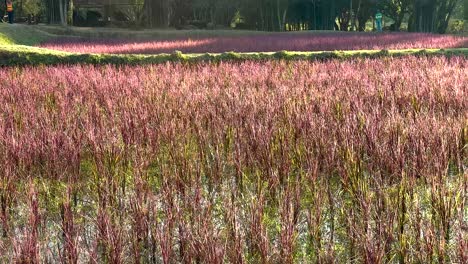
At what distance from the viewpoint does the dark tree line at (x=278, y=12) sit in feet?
111

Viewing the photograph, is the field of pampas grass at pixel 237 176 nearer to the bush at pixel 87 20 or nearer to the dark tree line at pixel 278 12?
the dark tree line at pixel 278 12

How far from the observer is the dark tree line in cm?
3394

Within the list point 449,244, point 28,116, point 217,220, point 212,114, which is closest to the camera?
point 449,244

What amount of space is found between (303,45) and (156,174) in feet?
50.3

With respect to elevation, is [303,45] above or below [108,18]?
below

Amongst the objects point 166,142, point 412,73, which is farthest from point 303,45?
point 166,142

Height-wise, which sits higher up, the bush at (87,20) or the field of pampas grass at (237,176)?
the bush at (87,20)

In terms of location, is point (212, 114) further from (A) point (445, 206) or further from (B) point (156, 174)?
(A) point (445, 206)

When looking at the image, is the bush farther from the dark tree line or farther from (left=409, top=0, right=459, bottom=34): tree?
(left=409, top=0, right=459, bottom=34): tree

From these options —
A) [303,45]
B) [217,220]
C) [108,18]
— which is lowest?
[217,220]

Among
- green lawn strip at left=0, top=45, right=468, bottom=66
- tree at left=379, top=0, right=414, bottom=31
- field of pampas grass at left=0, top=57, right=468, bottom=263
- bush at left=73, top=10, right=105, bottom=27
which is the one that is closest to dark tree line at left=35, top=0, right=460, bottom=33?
tree at left=379, top=0, right=414, bottom=31

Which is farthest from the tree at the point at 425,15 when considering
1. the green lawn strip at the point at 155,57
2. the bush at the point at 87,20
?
the green lawn strip at the point at 155,57

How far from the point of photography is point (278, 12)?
3456 cm

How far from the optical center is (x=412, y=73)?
9.37 meters
